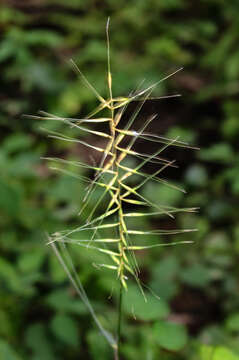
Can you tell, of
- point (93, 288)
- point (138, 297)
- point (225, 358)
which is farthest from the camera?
point (93, 288)

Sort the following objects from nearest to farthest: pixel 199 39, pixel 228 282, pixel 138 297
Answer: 1. pixel 138 297
2. pixel 228 282
3. pixel 199 39

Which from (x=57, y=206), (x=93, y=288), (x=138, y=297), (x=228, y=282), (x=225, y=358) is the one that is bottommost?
(x=228, y=282)

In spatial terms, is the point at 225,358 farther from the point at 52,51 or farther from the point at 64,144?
the point at 52,51

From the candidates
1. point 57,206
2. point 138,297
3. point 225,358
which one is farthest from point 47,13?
point 225,358

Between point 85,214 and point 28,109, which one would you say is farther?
point 28,109

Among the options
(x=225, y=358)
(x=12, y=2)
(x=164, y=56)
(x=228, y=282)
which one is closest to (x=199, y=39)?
(x=164, y=56)

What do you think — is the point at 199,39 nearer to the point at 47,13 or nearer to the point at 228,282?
the point at 47,13

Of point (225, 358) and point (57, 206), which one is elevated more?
point (225, 358)
